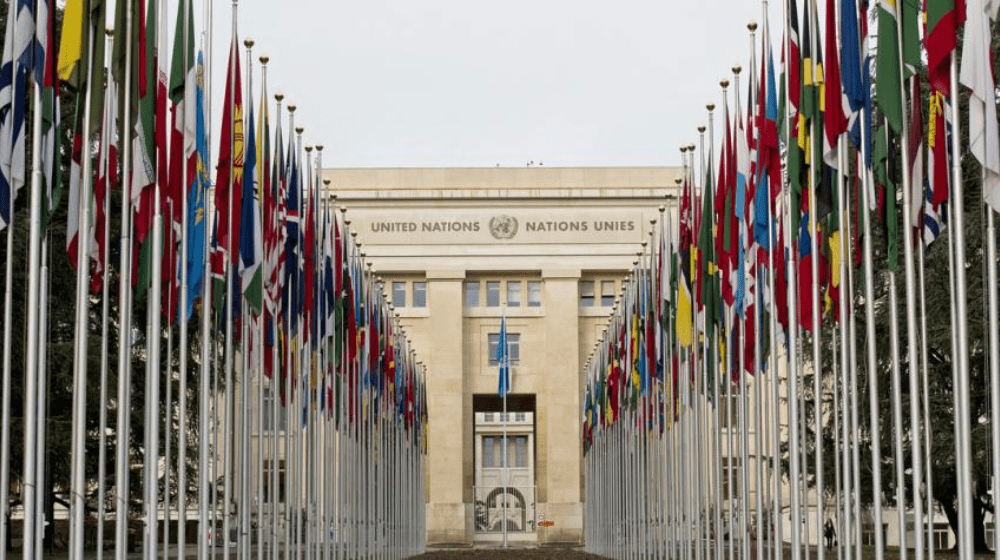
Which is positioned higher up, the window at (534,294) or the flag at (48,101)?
the window at (534,294)

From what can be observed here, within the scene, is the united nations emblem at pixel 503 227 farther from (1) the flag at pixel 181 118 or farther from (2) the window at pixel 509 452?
(1) the flag at pixel 181 118

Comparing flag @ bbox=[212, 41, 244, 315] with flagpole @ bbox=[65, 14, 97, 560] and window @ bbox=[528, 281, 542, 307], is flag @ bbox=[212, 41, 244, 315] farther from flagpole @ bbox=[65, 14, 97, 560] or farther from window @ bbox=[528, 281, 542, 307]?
window @ bbox=[528, 281, 542, 307]

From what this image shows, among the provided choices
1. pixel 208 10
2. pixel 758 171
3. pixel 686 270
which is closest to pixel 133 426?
pixel 686 270

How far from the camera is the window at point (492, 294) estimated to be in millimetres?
87375

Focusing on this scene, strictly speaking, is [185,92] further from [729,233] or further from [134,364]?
[134,364]

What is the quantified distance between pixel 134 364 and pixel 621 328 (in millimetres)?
12963

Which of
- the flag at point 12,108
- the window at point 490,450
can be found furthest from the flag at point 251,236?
the window at point 490,450

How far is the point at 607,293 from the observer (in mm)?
87188

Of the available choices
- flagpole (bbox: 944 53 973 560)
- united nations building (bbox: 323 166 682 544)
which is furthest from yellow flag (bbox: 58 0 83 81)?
united nations building (bbox: 323 166 682 544)

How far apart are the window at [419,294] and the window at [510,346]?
3.75m

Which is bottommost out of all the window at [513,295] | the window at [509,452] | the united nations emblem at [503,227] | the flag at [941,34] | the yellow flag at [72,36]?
the window at [509,452]

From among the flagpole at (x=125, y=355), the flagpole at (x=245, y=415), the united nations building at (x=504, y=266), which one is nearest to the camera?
the flagpole at (x=125, y=355)

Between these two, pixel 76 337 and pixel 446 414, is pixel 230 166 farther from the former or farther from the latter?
pixel 446 414

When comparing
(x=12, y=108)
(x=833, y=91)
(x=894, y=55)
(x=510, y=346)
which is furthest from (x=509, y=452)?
(x=894, y=55)
